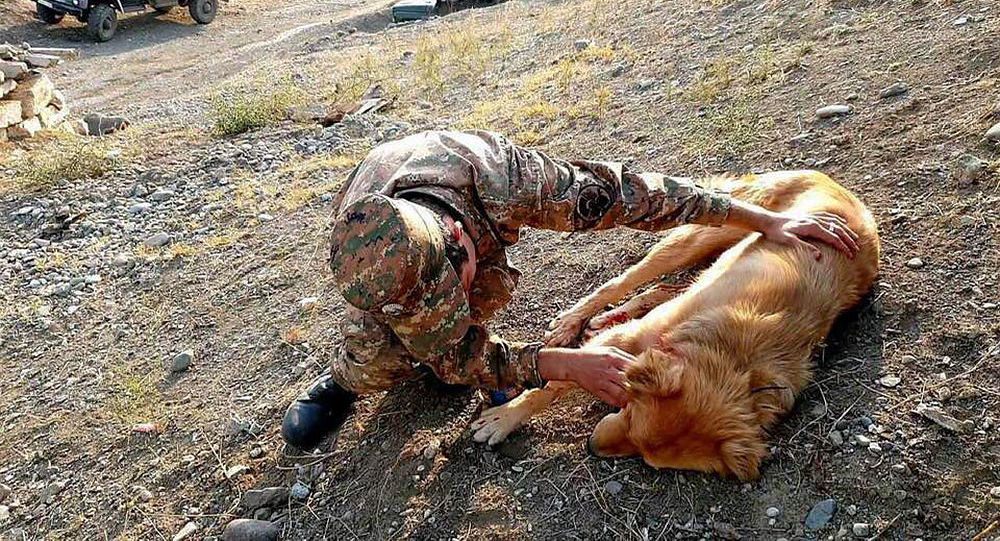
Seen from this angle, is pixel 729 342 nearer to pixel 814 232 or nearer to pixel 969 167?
pixel 814 232

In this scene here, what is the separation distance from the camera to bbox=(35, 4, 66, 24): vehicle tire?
51.7ft

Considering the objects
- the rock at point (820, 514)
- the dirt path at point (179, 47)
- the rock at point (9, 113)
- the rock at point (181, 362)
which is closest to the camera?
the rock at point (820, 514)

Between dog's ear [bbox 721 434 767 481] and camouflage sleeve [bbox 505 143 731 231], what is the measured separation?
883 millimetres

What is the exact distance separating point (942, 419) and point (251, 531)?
95.3 inches

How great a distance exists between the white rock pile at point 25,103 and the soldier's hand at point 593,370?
799cm

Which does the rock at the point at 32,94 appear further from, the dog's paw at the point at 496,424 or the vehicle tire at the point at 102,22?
the dog's paw at the point at 496,424

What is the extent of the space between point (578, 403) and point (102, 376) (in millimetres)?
2745

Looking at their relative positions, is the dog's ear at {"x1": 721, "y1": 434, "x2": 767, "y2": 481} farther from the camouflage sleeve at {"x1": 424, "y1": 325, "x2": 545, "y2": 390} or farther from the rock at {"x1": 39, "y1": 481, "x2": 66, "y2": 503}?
the rock at {"x1": 39, "y1": 481, "x2": 66, "y2": 503}

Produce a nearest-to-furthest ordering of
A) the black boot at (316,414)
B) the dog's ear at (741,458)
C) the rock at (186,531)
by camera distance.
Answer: the dog's ear at (741,458)
the rock at (186,531)
the black boot at (316,414)

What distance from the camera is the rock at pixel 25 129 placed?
825 centimetres

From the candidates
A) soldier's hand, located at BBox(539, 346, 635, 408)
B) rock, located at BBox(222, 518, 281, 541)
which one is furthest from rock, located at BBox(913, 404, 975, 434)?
rock, located at BBox(222, 518, 281, 541)

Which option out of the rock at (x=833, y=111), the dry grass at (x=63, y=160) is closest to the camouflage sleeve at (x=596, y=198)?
the rock at (x=833, y=111)

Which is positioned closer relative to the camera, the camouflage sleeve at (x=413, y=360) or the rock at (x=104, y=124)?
the camouflage sleeve at (x=413, y=360)

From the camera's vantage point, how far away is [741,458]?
7.91 feet
